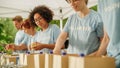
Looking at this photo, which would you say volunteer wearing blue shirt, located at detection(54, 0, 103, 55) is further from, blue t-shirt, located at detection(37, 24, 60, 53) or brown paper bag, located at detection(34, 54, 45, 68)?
blue t-shirt, located at detection(37, 24, 60, 53)

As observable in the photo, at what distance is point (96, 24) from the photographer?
4.54 ft

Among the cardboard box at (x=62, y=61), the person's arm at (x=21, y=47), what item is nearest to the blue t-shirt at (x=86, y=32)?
the cardboard box at (x=62, y=61)

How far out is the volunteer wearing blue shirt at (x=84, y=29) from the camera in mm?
1395

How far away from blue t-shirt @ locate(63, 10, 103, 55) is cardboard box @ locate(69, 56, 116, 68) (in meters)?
0.48

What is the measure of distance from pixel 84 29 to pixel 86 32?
2 centimetres

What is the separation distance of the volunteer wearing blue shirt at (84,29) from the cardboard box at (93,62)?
485 mm

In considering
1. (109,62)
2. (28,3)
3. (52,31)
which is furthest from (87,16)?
(28,3)

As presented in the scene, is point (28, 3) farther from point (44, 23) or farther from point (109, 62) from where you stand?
point (109, 62)

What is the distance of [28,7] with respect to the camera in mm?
4242

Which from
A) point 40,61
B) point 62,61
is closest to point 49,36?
point 40,61

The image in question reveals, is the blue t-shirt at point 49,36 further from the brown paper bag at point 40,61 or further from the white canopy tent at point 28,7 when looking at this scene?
the white canopy tent at point 28,7

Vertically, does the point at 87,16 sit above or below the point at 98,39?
above

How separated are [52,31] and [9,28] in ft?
23.7

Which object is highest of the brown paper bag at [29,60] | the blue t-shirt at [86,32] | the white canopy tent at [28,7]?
the white canopy tent at [28,7]
